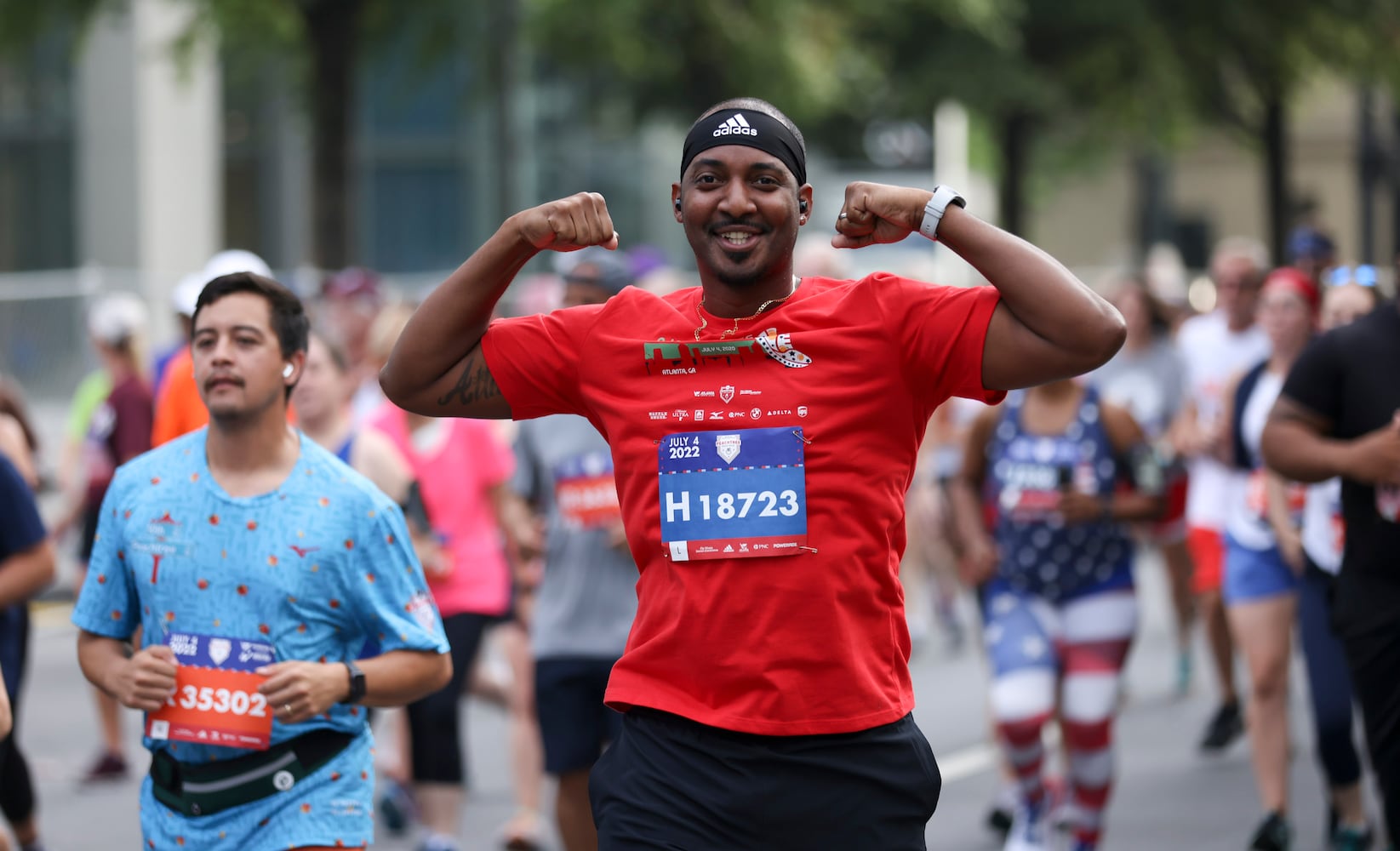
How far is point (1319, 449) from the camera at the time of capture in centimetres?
595

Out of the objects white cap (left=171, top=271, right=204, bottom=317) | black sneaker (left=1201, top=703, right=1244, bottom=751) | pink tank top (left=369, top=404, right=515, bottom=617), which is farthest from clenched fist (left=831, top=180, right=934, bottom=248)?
black sneaker (left=1201, top=703, right=1244, bottom=751)

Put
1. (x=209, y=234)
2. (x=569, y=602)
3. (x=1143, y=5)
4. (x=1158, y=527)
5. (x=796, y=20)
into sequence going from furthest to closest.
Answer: (x=209, y=234) < (x=1143, y=5) < (x=796, y=20) < (x=1158, y=527) < (x=569, y=602)

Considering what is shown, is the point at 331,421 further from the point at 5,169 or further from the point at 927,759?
the point at 5,169

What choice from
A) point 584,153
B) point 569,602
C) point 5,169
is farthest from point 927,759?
point 584,153

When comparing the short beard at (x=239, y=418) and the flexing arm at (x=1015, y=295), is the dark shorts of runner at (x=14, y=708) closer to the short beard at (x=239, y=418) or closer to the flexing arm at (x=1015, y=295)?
the short beard at (x=239, y=418)

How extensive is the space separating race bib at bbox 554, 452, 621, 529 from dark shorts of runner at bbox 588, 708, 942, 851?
9.63 feet

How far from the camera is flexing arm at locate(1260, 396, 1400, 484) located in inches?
225

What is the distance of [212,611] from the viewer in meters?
4.43

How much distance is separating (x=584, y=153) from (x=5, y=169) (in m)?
9.65

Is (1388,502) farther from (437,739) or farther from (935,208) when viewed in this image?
(437,739)

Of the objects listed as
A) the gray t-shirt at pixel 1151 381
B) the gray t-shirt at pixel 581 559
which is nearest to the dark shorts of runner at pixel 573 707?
the gray t-shirt at pixel 581 559

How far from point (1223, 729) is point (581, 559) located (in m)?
4.62

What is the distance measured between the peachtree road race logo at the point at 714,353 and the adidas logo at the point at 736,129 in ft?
1.21

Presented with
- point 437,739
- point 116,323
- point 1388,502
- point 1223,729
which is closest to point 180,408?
point 437,739
